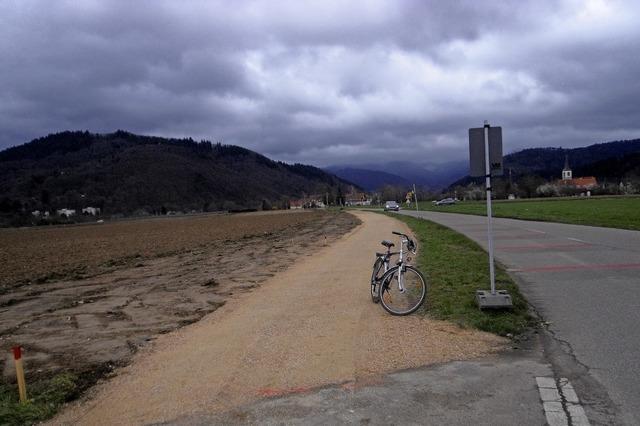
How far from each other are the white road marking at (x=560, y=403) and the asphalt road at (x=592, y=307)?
0.33ft

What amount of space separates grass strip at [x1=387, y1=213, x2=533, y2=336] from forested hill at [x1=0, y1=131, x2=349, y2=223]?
12544cm

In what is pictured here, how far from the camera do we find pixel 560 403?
4.28 metres

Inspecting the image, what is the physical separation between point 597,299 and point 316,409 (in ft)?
19.0

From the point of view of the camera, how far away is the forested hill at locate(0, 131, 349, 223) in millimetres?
134750

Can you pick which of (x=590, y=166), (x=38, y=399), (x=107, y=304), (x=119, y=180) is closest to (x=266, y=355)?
(x=38, y=399)

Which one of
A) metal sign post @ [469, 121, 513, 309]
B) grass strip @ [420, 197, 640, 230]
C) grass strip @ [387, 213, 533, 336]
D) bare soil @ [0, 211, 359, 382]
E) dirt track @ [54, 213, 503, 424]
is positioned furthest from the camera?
grass strip @ [420, 197, 640, 230]

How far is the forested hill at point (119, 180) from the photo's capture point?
135 meters

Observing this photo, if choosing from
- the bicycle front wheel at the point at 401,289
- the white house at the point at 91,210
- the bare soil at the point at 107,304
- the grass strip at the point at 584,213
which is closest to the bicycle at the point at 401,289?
the bicycle front wheel at the point at 401,289

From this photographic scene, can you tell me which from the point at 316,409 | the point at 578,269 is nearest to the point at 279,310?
the point at 316,409

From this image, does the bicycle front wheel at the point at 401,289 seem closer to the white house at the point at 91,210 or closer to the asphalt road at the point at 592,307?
the asphalt road at the point at 592,307

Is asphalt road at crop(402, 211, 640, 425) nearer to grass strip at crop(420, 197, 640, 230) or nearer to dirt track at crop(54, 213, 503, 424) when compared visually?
dirt track at crop(54, 213, 503, 424)

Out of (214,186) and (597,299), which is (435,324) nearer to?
(597,299)

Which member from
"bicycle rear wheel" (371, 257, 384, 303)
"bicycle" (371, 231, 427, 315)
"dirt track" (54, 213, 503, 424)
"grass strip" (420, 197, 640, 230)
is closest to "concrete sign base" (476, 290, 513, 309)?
"dirt track" (54, 213, 503, 424)

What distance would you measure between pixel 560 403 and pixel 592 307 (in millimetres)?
3896
